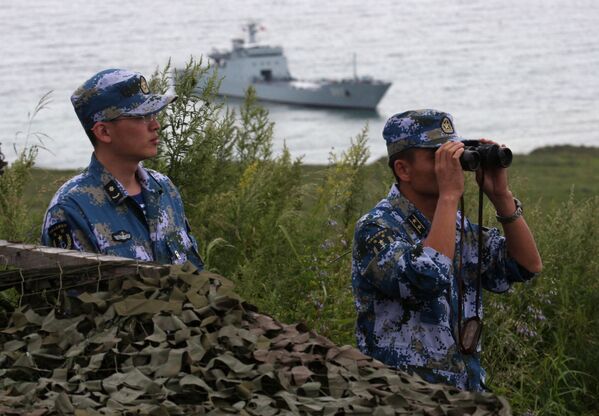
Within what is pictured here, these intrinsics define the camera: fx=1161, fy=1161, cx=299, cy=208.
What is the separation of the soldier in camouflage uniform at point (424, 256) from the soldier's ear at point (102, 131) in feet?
3.56

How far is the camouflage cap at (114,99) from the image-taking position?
4566 mm

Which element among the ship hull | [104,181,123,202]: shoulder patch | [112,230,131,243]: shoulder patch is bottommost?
[112,230,131,243]: shoulder patch

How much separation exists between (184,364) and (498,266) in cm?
178

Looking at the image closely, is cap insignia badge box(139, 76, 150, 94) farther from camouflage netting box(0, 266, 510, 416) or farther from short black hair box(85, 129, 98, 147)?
camouflage netting box(0, 266, 510, 416)

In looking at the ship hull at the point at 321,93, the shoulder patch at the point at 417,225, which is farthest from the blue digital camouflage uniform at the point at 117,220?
the ship hull at the point at 321,93

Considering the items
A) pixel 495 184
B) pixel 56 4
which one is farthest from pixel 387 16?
pixel 495 184

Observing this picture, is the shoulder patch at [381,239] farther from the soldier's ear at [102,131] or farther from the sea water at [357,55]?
the sea water at [357,55]

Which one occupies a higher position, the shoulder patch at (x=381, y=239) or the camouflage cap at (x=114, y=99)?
the camouflage cap at (x=114, y=99)

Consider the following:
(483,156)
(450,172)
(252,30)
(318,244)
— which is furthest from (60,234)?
(252,30)

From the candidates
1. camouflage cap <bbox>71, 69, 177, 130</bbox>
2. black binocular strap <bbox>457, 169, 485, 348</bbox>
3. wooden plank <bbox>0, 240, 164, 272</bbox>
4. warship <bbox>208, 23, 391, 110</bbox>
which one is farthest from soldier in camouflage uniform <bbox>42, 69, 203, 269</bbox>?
warship <bbox>208, 23, 391, 110</bbox>

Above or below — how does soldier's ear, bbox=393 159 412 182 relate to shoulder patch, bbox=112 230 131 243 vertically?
above

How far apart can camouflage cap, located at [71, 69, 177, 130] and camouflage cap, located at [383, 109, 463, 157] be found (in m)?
0.94

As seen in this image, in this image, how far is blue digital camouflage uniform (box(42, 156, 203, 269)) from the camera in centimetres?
440

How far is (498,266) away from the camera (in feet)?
14.8
